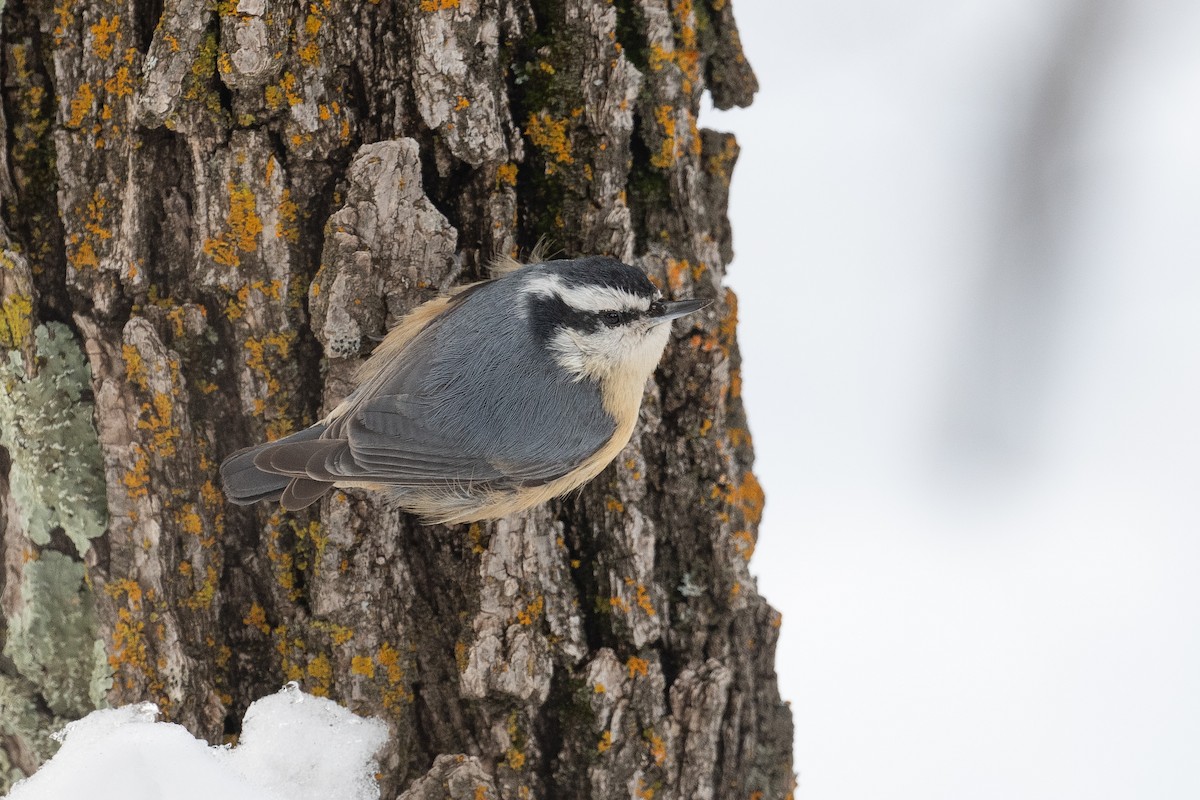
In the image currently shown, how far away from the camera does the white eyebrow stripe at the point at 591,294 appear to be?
1852mm

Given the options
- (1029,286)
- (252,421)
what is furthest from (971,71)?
(252,421)

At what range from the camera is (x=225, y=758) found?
1.79m

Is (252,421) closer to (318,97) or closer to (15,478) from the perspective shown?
(15,478)

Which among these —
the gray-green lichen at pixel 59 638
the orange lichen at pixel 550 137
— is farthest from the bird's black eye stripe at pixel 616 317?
the gray-green lichen at pixel 59 638

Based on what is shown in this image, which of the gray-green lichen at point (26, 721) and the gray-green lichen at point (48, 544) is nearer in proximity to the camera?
the gray-green lichen at point (48, 544)

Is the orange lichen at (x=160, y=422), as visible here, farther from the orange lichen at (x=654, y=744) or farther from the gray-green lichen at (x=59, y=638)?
the orange lichen at (x=654, y=744)

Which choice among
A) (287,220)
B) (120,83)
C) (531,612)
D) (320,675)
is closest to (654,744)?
(531,612)

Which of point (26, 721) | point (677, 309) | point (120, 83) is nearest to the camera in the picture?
point (120, 83)

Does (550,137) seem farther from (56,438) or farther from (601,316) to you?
(56,438)

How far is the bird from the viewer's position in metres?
1.85

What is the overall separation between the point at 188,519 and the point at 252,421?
0.21m

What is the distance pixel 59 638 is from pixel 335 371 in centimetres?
73

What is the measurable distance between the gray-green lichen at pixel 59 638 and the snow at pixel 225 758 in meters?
0.08

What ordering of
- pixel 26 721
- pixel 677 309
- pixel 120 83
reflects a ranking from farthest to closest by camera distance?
pixel 26 721 < pixel 677 309 < pixel 120 83
